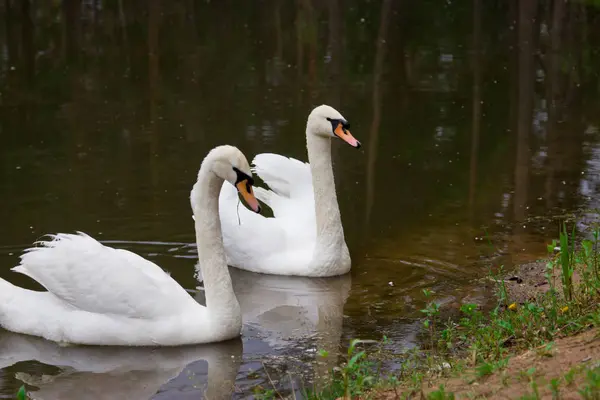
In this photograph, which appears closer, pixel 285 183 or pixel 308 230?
pixel 308 230

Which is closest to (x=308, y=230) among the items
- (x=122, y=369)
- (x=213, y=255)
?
(x=213, y=255)

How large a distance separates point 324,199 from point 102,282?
7.97ft

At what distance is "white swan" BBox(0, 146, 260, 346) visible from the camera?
730cm

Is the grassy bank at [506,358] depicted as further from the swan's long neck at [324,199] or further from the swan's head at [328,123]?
the swan's head at [328,123]

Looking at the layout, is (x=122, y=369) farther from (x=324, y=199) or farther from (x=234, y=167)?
(x=324, y=199)

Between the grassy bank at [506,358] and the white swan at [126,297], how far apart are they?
1.09 meters

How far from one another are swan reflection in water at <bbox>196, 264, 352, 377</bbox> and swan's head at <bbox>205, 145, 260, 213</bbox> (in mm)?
1042

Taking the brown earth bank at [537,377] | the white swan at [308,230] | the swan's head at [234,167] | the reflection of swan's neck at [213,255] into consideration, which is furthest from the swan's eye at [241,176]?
the brown earth bank at [537,377]

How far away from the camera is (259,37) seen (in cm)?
2517

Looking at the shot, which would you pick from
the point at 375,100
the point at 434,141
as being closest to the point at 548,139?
the point at 434,141

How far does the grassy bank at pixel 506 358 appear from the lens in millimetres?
5088

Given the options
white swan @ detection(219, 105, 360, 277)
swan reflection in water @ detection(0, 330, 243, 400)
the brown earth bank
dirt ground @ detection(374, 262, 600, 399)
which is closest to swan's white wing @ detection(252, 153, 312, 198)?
white swan @ detection(219, 105, 360, 277)

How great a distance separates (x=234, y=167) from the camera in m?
7.26

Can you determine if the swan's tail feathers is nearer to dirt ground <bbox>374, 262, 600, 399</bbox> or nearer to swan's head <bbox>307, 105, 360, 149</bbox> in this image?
swan's head <bbox>307, 105, 360, 149</bbox>
